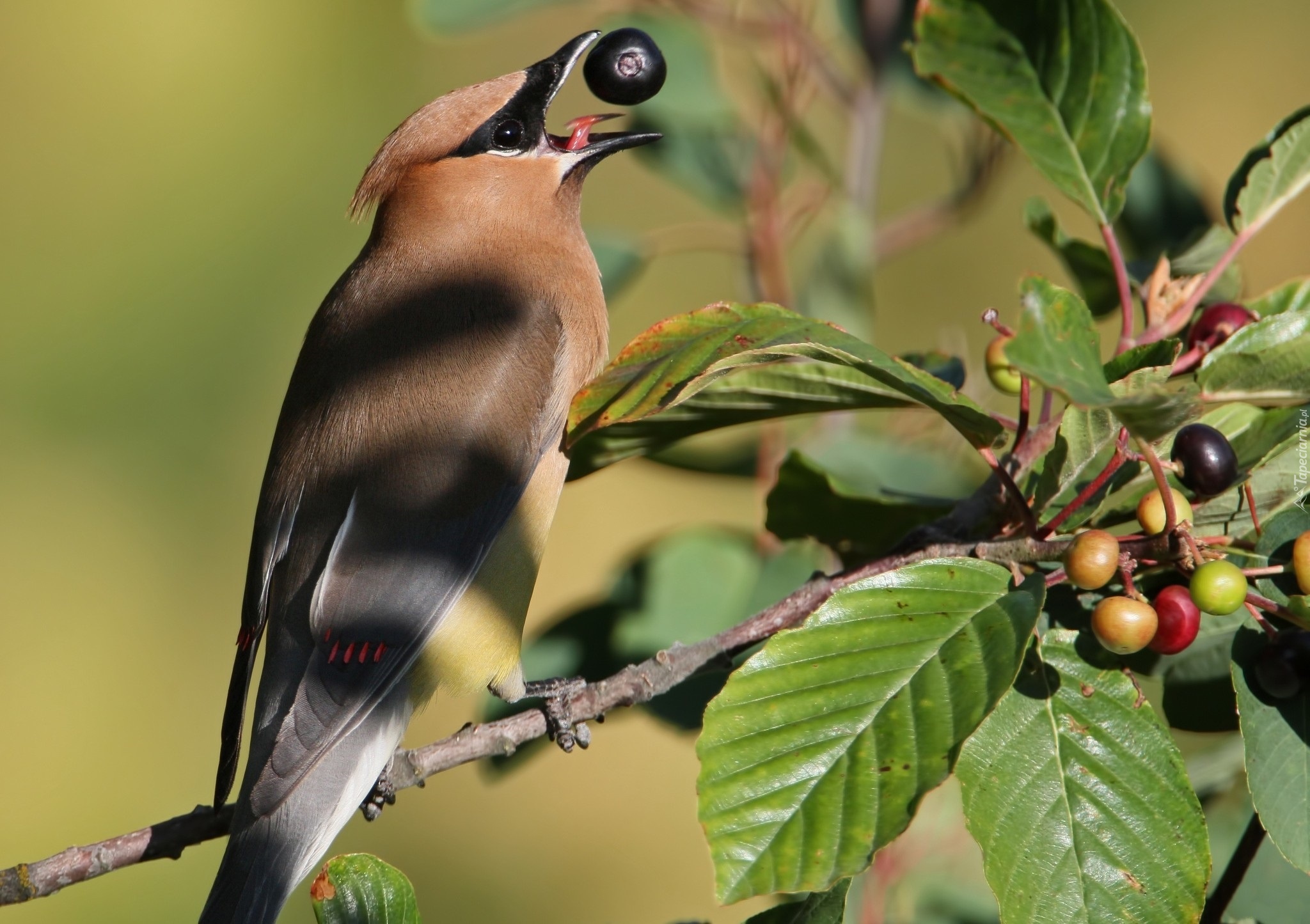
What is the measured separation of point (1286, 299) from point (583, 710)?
4.06 feet

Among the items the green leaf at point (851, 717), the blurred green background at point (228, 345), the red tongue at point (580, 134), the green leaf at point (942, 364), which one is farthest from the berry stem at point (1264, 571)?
the blurred green background at point (228, 345)

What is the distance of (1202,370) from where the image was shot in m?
1.41

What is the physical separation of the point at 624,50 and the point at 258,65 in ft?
12.8

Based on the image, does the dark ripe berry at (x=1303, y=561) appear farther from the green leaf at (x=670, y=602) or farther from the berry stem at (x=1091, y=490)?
the green leaf at (x=670, y=602)

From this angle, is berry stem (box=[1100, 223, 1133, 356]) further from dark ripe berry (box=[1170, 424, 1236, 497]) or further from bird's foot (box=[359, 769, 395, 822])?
bird's foot (box=[359, 769, 395, 822])

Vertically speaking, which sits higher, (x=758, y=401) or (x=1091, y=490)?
(x=758, y=401)

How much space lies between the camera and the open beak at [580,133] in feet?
9.81

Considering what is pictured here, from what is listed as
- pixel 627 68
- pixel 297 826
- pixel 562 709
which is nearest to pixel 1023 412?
pixel 562 709

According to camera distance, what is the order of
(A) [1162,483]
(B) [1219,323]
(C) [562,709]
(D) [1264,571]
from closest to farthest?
(A) [1162,483], (D) [1264,571], (B) [1219,323], (C) [562,709]

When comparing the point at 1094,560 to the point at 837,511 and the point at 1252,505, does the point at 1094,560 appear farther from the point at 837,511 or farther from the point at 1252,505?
the point at 837,511

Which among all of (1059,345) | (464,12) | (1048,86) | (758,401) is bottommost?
(758,401)

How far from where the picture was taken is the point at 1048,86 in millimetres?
1956

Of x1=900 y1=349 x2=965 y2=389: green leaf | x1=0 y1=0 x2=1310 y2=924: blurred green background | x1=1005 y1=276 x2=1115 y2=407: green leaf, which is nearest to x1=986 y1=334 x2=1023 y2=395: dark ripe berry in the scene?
x1=900 y1=349 x2=965 y2=389: green leaf

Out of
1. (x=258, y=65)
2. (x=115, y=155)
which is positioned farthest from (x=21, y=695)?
(x=258, y=65)
